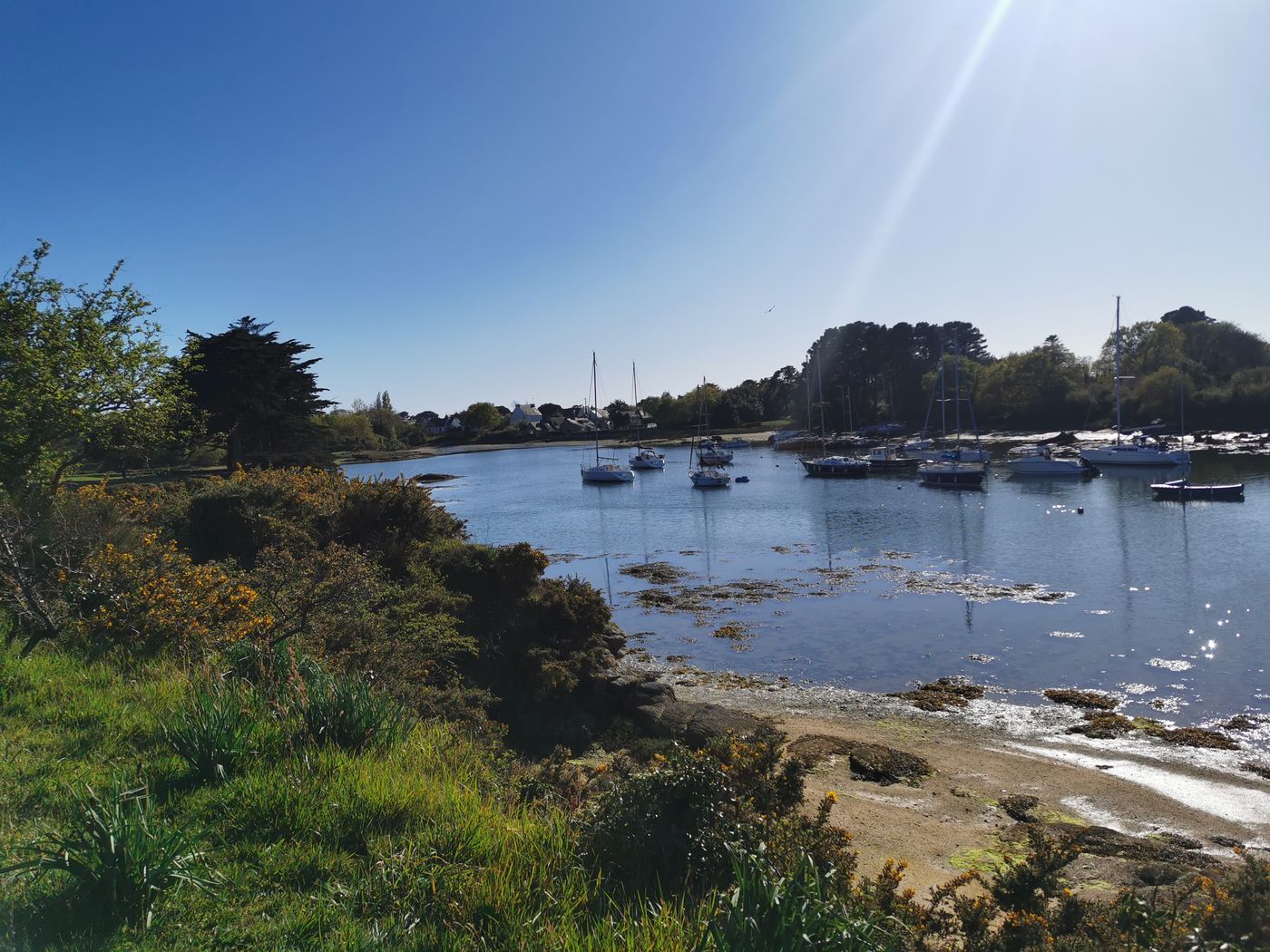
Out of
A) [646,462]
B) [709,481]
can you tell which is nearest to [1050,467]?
[709,481]

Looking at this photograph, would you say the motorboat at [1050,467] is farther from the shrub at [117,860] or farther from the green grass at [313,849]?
the shrub at [117,860]

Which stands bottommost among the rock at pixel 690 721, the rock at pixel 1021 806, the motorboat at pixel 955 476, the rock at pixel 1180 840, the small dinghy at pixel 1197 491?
the rock at pixel 1180 840

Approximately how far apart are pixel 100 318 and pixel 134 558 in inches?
318

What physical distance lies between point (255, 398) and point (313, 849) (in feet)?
118

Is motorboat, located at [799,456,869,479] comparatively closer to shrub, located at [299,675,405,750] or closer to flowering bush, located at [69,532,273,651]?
flowering bush, located at [69,532,273,651]

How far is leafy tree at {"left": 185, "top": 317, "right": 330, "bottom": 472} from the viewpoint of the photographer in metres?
35.8

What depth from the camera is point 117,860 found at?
12.8ft

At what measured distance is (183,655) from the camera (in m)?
8.60

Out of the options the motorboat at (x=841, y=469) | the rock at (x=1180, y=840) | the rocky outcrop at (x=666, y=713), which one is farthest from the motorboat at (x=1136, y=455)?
the rocky outcrop at (x=666, y=713)

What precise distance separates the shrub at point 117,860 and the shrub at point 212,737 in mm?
1255

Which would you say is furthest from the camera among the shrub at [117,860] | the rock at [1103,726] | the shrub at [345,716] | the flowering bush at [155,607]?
the rock at [1103,726]

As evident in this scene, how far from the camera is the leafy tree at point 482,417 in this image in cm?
16112

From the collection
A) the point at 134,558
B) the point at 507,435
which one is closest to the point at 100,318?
the point at 134,558

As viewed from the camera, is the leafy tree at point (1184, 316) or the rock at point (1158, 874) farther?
the leafy tree at point (1184, 316)
